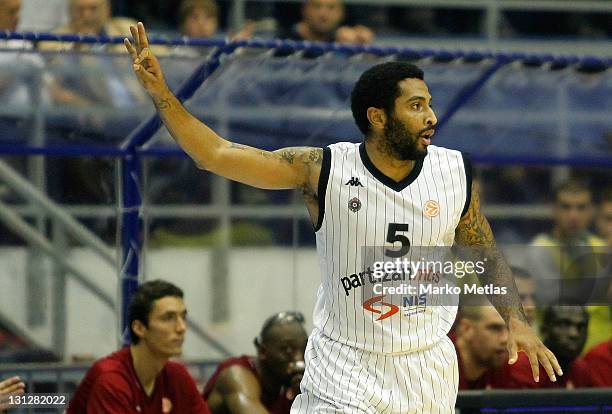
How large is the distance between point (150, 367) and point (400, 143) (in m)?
2.14

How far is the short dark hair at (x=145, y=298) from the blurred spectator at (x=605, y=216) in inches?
120

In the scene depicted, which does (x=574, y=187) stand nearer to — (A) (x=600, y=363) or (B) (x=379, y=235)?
(A) (x=600, y=363)

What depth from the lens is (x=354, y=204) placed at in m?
4.72

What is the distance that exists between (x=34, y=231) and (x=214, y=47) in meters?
1.97

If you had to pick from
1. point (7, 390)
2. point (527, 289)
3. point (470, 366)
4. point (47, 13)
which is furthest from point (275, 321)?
point (47, 13)

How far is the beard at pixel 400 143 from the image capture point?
477 centimetres

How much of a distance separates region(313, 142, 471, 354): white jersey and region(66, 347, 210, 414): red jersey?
168 cm

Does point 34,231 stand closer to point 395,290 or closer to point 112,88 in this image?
point 112,88

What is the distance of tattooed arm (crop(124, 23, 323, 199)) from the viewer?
14.5 ft

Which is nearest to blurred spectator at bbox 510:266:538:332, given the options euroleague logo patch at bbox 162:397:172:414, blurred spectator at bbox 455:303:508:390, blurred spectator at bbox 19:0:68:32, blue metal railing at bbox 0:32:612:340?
blurred spectator at bbox 455:303:508:390

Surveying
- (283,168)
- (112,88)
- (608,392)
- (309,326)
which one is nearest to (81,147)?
(112,88)

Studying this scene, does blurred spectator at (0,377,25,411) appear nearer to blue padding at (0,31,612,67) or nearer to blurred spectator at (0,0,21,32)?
blue padding at (0,31,612,67)

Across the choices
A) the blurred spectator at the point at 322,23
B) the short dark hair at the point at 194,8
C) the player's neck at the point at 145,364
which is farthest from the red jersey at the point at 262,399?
the short dark hair at the point at 194,8

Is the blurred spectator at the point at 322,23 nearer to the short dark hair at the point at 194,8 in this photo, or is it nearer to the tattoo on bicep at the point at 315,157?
the short dark hair at the point at 194,8
